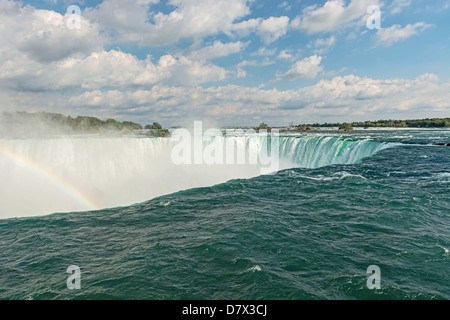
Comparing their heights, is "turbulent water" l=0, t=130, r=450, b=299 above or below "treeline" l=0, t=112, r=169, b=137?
below

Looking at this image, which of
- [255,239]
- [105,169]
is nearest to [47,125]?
[105,169]

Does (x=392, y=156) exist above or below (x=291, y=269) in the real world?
above

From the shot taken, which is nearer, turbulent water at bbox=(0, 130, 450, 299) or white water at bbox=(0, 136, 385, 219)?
turbulent water at bbox=(0, 130, 450, 299)
